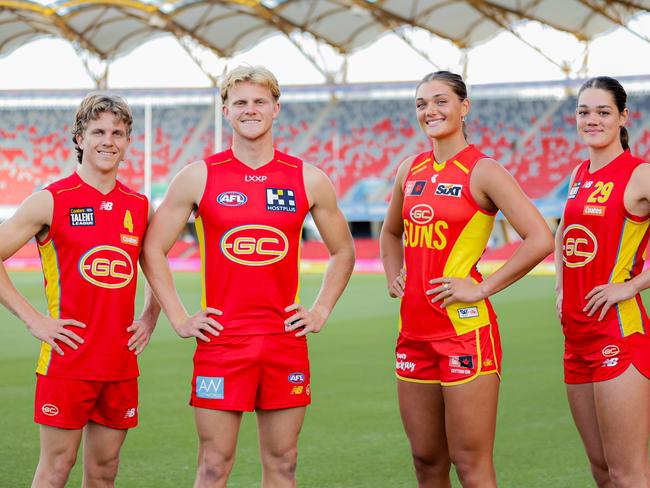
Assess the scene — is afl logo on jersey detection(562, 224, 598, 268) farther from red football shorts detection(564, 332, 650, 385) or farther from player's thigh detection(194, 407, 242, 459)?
player's thigh detection(194, 407, 242, 459)

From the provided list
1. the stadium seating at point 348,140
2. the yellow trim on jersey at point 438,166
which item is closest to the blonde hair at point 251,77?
the yellow trim on jersey at point 438,166

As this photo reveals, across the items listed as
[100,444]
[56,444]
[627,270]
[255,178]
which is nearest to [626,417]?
[627,270]

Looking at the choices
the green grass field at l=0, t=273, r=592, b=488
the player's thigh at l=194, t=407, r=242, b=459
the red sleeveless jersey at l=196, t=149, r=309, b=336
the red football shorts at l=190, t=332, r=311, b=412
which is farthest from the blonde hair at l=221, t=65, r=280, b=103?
the green grass field at l=0, t=273, r=592, b=488

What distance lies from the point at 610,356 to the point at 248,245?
1.74 metres

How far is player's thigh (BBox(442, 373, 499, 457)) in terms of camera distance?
4137 millimetres

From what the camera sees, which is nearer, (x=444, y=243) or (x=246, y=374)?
(x=246, y=374)

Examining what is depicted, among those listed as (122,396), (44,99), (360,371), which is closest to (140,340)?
(122,396)

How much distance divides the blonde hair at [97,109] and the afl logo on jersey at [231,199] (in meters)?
0.72

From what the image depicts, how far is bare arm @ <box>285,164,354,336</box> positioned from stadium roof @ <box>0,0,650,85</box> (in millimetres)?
32752

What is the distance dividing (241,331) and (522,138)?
4006 cm

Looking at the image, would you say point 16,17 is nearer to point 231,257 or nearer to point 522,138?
point 522,138

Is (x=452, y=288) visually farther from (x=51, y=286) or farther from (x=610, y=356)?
(x=51, y=286)

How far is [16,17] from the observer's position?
40.8m

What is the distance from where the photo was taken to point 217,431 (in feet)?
13.2
